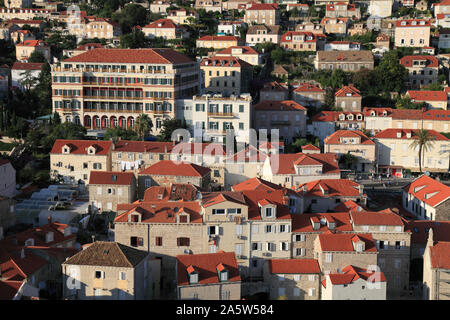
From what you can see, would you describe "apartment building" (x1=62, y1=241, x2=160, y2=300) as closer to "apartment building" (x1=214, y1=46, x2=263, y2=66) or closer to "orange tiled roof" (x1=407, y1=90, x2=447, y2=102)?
"orange tiled roof" (x1=407, y1=90, x2=447, y2=102)

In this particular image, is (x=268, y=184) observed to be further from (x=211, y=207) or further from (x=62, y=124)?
(x=62, y=124)

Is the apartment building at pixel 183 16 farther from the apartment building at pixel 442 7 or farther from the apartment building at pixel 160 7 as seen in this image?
the apartment building at pixel 442 7

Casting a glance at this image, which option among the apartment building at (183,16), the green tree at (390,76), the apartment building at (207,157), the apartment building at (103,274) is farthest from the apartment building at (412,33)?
the apartment building at (103,274)

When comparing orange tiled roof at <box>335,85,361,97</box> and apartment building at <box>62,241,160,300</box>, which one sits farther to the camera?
orange tiled roof at <box>335,85,361,97</box>

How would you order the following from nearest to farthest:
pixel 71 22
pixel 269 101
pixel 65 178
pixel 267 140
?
1. pixel 65 178
2. pixel 267 140
3. pixel 269 101
4. pixel 71 22

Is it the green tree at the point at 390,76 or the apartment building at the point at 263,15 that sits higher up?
the apartment building at the point at 263,15

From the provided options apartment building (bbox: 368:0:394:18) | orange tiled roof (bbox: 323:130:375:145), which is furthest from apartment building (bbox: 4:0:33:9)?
orange tiled roof (bbox: 323:130:375:145)

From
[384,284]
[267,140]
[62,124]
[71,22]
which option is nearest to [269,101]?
[267,140]
